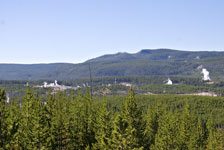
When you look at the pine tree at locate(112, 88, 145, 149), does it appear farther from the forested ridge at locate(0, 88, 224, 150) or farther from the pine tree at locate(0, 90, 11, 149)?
the pine tree at locate(0, 90, 11, 149)

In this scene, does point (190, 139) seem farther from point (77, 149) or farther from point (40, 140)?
point (40, 140)

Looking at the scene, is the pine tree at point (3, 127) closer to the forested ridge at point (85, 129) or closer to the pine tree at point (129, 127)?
the forested ridge at point (85, 129)

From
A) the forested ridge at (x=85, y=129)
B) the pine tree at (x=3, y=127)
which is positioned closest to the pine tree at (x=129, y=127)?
the forested ridge at (x=85, y=129)

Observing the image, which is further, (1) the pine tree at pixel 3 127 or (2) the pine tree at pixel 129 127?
(2) the pine tree at pixel 129 127

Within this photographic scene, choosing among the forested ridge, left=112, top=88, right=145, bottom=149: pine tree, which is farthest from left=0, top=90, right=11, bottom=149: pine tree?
left=112, top=88, right=145, bottom=149: pine tree

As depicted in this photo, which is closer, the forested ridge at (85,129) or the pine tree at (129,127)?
the pine tree at (129,127)

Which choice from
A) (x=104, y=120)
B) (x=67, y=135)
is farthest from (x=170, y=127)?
(x=67, y=135)

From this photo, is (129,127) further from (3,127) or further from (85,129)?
(85,129)

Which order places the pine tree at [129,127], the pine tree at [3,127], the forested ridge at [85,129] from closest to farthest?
1. the pine tree at [3,127]
2. the pine tree at [129,127]
3. the forested ridge at [85,129]

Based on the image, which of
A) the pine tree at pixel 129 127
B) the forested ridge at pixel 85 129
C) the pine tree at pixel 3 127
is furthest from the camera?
the forested ridge at pixel 85 129

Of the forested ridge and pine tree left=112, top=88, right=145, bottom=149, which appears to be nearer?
pine tree left=112, top=88, right=145, bottom=149

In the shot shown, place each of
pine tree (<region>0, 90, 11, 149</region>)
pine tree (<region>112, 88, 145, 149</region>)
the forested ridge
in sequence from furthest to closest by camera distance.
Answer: the forested ridge, pine tree (<region>112, 88, 145, 149</region>), pine tree (<region>0, 90, 11, 149</region>)

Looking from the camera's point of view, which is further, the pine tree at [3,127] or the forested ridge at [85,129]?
the forested ridge at [85,129]

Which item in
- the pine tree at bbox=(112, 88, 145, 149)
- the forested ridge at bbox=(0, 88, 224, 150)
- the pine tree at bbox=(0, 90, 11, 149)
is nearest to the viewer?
the pine tree at bbox=(0, 90, 11, 149)
